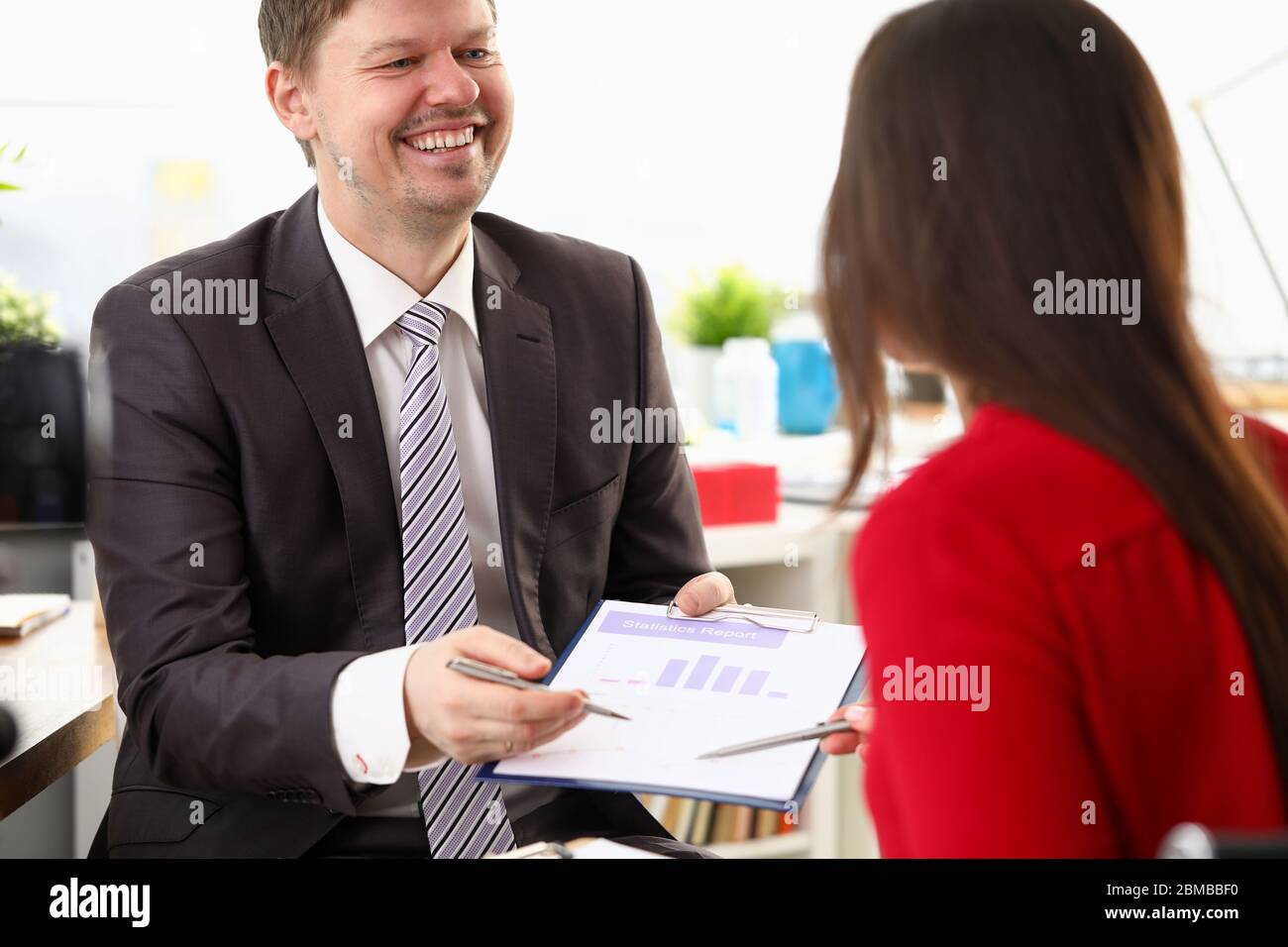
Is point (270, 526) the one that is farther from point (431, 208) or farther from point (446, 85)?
point (446, 85)

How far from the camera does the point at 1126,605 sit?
68cm

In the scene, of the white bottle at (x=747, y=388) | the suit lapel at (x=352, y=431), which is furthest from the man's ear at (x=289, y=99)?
the white bottle at (x=747, y=388)

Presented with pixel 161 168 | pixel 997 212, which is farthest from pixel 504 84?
pixel 161 168

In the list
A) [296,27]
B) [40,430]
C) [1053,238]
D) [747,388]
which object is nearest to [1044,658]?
[1053,238]

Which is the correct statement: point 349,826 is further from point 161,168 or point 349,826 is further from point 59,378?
point 161,168

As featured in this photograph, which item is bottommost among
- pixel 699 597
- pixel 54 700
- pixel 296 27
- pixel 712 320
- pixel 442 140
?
pixel 54 700

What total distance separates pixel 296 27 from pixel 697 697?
865 millimetres

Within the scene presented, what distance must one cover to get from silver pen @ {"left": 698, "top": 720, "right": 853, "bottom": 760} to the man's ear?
2.86 ft

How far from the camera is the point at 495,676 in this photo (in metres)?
0.98

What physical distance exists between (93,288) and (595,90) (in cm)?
111

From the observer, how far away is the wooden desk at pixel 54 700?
1121 millimetres

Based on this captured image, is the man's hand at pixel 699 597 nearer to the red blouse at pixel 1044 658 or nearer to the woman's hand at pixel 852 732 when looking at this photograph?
the woman's hand at pixel 852 732

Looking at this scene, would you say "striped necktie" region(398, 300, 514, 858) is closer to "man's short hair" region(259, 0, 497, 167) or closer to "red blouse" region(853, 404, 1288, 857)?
"man's short hair" region(259, 0, 497, 167)

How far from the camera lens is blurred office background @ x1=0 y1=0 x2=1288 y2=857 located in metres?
2.27
